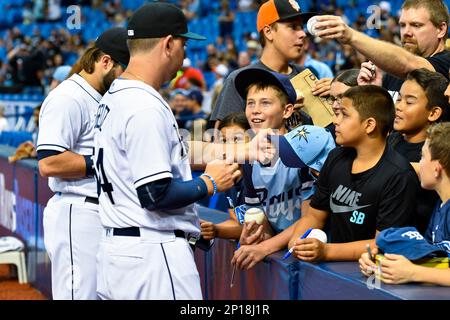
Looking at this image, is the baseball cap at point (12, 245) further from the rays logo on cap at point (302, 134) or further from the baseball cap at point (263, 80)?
the rays logo on cap at point (302, 134)

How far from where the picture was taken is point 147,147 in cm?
320

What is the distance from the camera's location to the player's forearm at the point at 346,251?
3570 mm

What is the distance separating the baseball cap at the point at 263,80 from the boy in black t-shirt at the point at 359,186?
53cm

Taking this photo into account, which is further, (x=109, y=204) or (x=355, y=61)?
(x=355, y=61)

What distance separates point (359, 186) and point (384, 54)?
0.77 meters

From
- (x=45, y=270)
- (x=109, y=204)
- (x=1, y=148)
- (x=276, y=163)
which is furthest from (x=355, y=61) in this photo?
(x=109, y=204)

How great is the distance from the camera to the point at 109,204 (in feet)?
11.3

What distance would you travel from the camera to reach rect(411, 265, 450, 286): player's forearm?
3.12m

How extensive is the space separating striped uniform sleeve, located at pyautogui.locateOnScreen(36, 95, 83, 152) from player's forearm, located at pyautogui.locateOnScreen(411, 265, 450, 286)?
2.07 m

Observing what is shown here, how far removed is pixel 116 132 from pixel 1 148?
6.66 metres

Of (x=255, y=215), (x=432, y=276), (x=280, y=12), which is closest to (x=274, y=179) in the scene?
(x=255, y=215)

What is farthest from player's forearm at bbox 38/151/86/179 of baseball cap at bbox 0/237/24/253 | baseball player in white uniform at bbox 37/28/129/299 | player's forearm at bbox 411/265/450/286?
baseball cap at bbox 0/237/24/253

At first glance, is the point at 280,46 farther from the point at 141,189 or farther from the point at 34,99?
the point at 34,99

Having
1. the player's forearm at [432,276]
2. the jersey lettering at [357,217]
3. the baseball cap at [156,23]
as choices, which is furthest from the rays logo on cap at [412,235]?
the baseball cap at [156,23]
